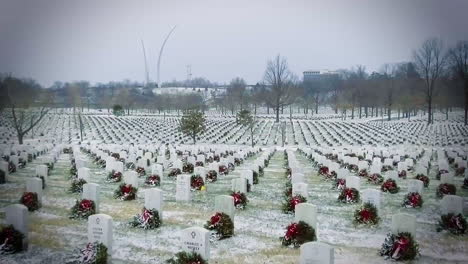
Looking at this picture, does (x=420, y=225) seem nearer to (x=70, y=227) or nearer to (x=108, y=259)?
(x=108, y=259)

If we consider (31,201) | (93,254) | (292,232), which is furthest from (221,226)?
(31,201)

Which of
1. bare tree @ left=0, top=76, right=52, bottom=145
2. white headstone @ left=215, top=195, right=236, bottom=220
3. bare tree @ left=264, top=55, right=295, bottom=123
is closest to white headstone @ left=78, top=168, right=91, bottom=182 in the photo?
white headstone @ left=215, top=195, right=236, bottom=220

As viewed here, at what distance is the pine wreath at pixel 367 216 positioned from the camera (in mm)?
12906

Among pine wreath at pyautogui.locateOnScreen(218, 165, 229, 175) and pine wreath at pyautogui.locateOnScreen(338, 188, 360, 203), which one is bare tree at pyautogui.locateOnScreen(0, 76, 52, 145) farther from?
pine wreath at pyautogui.locateOnScreen(338, 188, 360, 203)

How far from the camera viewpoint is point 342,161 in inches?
1071

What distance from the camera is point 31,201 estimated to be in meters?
14.2

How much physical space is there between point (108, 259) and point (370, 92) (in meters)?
80.7

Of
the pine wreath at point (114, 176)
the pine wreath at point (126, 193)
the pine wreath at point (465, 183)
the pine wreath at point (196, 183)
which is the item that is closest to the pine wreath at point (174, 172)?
the pine wreath at point (114, 176)

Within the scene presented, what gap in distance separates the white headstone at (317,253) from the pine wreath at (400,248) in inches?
114

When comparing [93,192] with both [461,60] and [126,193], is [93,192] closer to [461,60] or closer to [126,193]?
[126,193]

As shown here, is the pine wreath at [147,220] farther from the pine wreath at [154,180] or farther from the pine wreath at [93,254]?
the pine wreath at [154,180]

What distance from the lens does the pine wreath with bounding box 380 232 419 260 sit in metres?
9.99

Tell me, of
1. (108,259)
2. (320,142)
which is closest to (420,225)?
(108,259)

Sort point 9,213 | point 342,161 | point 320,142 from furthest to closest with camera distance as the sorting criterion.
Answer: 1. point 320,142
2. point 342,161
3. point 9,213
